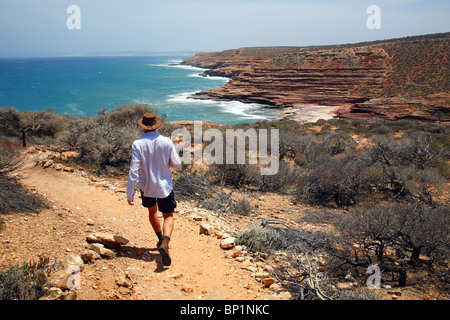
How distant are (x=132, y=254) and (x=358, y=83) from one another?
50292 mm

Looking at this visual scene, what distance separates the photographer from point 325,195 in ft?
26.6

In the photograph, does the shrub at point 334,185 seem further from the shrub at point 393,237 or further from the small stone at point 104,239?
the small stone at point 104,239

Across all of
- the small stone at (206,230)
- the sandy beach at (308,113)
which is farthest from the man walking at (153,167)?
the sandy beach at (308,113)

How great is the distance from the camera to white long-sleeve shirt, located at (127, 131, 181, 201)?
3367 millimetres

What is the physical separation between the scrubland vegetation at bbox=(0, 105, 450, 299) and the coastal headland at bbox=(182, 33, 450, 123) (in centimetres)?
2299

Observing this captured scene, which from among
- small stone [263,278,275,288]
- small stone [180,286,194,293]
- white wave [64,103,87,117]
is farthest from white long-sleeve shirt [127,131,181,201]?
white wave [64,103,87,117]

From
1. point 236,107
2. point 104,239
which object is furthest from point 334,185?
point 236,107

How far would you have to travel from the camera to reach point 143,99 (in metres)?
53.7

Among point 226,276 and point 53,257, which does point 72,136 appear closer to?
point 53,257

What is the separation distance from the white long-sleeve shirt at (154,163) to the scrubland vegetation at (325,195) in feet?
5.24

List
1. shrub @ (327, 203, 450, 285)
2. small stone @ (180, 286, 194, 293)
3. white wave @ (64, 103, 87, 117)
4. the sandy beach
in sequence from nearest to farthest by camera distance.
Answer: small stone @ (180, 286, 194, 293), shrub @ (327, 203, 450, 285), the sandy beach, white wave @ (64, 103, 87, 117)

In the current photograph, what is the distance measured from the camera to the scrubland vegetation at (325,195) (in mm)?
3854

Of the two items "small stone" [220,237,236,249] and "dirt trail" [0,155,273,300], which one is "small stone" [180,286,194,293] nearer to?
"dirt trail" [0,155,273,300]

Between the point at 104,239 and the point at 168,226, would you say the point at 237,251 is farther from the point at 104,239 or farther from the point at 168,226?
the point at 104,239
